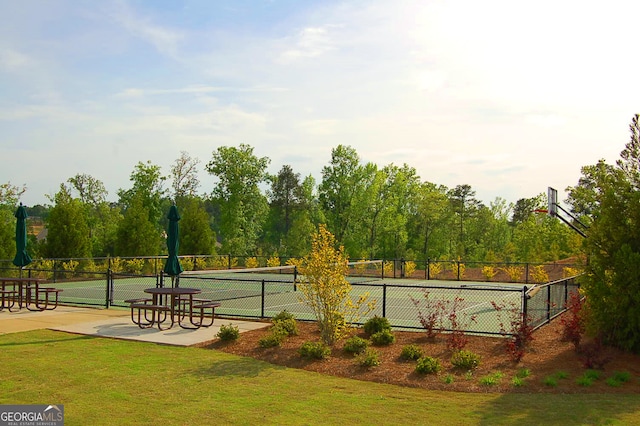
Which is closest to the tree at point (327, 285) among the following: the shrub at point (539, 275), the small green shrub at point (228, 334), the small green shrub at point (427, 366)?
the small green shrub at point (228, 334)

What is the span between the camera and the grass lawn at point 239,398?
7.25 meters

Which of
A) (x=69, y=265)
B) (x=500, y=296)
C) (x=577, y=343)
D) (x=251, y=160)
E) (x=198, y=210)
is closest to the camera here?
(x=577, y=343)

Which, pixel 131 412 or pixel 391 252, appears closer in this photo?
pixel 131 412

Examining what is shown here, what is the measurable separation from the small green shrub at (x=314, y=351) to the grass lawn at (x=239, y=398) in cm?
65

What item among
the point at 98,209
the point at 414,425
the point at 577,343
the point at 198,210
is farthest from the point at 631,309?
the point at 98,209

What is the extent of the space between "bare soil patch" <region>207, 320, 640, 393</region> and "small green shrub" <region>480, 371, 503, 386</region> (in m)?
0.06

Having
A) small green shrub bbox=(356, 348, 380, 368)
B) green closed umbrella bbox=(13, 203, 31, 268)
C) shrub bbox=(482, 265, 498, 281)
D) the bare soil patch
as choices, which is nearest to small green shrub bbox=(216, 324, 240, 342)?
the bare soil patch

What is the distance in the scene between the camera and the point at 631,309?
10461 millimetres

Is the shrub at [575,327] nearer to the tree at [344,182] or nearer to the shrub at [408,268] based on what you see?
the shrub at [408,268]

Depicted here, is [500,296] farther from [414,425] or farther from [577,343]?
[414,425]

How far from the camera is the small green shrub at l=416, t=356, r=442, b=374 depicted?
948 cm

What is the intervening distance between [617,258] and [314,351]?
5.72 metres

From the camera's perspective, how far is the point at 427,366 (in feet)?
31.1

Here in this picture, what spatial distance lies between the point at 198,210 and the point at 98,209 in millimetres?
24080
